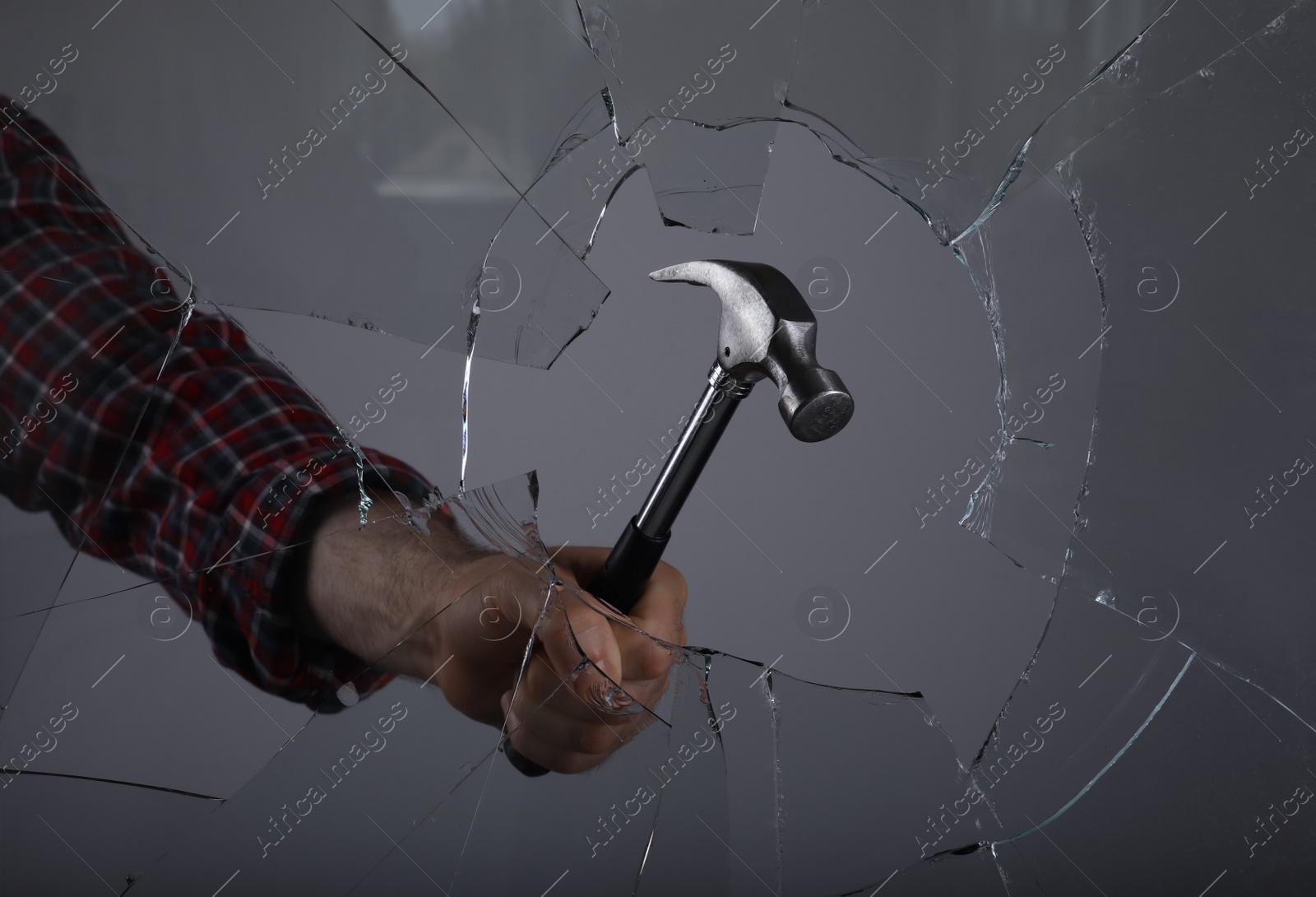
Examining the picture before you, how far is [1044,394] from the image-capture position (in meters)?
0.61

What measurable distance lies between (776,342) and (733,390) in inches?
2.3

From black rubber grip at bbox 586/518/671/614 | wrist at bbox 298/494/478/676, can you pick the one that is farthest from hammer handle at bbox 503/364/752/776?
wrist at bbox 298/494/478/676

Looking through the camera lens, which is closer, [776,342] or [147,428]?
[776,342]

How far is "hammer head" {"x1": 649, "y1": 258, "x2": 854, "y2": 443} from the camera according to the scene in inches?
17.9

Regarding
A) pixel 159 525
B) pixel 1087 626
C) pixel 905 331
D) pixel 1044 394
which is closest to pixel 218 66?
pixel 159 525

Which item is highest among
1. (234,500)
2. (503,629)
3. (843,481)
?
(234,500)

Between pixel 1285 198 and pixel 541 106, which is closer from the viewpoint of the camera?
pixel 1285 198

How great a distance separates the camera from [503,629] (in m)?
0.58

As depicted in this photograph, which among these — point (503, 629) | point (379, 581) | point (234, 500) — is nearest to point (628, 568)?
point (503, 629)

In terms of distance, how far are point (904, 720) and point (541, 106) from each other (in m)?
0.60

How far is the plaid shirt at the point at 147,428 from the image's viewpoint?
0.64 meters

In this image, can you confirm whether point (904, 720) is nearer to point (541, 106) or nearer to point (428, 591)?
point (428, 591)

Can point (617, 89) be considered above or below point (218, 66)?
below

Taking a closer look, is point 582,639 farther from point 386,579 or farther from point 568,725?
point 386,579
